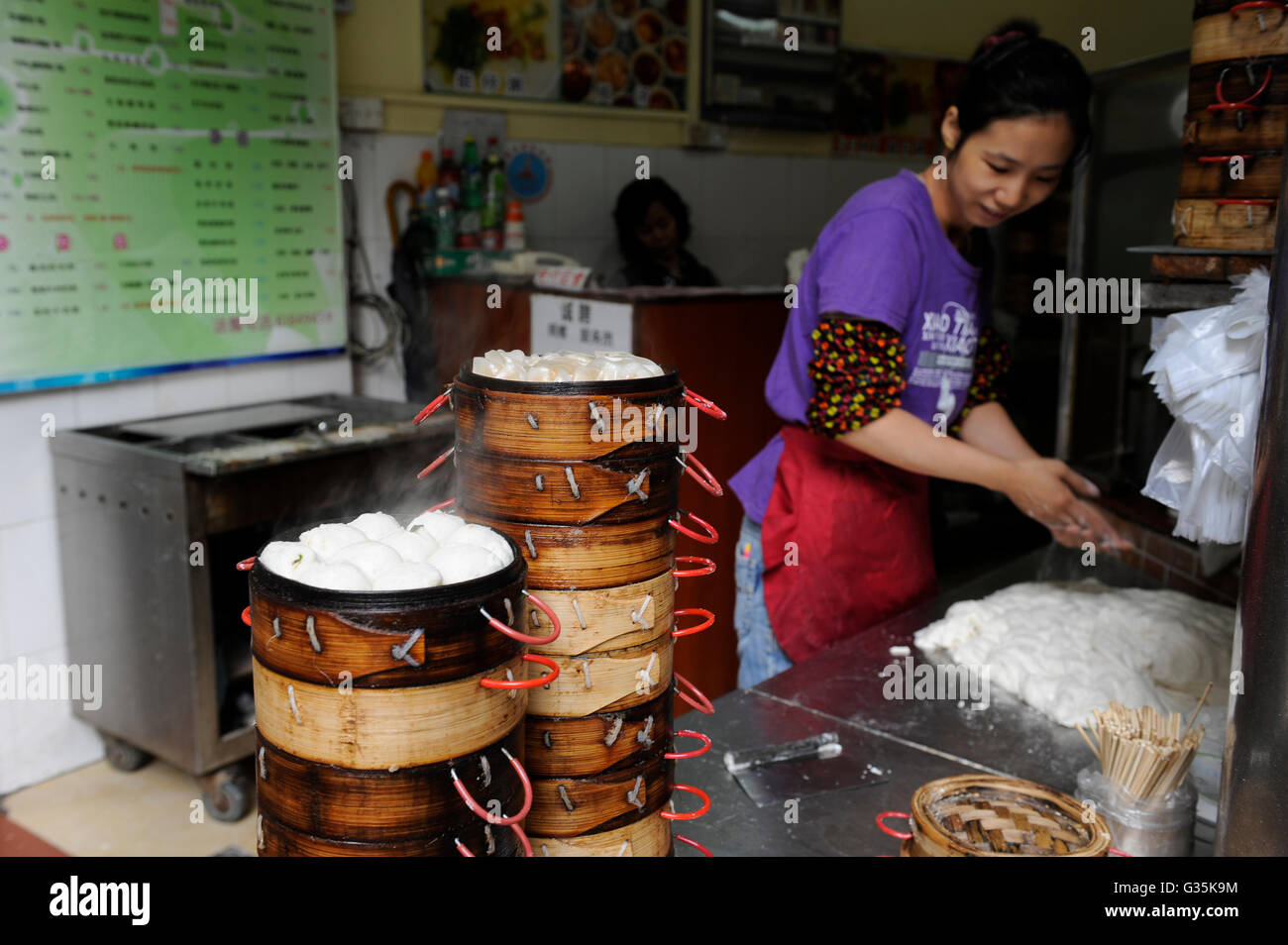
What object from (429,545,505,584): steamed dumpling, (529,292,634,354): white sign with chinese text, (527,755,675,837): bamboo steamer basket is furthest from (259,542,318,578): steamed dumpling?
(529,292,634,354): white sign with chinese text

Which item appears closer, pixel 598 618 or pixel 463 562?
pixel 463 562

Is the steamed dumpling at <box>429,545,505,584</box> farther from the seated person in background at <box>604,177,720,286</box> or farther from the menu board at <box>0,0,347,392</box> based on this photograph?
the seated person in background at <box>604,177,720,286</box>

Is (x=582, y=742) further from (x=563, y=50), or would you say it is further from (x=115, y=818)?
(x=563, y=50)

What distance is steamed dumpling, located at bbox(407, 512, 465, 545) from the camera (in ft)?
3.25

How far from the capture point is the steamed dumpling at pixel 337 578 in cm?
86

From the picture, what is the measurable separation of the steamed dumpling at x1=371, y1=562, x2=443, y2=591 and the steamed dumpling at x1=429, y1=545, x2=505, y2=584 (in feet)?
0.05

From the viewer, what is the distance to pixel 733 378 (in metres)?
3.92

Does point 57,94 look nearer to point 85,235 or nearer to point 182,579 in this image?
point 85,235

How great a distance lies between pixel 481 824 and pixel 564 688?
0.19 m

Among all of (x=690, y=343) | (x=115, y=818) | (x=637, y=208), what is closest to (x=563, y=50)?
(x=637, y=208)

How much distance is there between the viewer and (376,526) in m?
0.99

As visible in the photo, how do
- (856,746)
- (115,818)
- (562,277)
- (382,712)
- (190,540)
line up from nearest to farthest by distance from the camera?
(382,712) → (856,746) → (190,540) → (115,818) → (562,277)

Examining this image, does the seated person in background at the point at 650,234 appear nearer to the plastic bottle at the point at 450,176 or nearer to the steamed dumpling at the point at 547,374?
the plastic bottle at the point at 450,176

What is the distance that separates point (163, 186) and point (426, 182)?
41.8 inches
